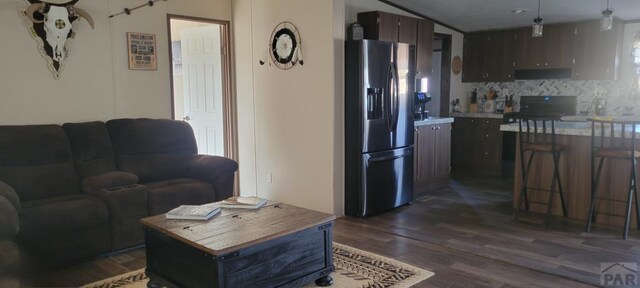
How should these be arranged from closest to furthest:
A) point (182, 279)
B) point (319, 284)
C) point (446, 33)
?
1. point (182, 279)
2. point (319, 284)
3. point (446, 33)

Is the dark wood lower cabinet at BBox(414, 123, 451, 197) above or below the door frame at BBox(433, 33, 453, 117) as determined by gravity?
below

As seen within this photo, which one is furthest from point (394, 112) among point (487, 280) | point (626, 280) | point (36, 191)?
point (36, 191)

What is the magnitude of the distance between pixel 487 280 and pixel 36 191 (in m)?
3.42

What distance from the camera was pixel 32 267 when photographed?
3.29m

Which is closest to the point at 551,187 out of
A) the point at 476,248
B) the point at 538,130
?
the point at 538,130

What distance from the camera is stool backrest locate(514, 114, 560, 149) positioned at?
439 centimetres

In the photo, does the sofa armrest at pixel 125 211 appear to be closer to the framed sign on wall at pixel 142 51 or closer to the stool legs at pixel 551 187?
the framed sign on wall at pixel 142 51

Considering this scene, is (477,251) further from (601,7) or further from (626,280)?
(601,7)

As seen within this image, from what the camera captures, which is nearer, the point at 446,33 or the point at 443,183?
the point at 443,183

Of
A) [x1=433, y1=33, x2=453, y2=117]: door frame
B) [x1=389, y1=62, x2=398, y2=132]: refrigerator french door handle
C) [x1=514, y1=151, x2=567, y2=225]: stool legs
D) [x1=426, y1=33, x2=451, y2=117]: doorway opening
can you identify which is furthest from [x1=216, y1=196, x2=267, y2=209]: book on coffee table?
[x1=433, y1=33, x2=453, y2=117]: door frame

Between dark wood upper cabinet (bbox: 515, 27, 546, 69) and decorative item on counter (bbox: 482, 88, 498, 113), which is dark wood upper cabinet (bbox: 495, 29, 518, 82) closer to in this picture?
dark wood upper cabinet (bbox: 515, 27, 546, 69)

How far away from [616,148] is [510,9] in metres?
2.42

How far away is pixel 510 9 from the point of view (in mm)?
5754

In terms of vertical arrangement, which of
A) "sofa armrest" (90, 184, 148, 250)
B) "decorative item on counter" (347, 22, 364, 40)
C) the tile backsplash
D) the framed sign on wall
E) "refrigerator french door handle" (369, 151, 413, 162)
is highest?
"decorative item on counter" (347, 22, 364, 40)
